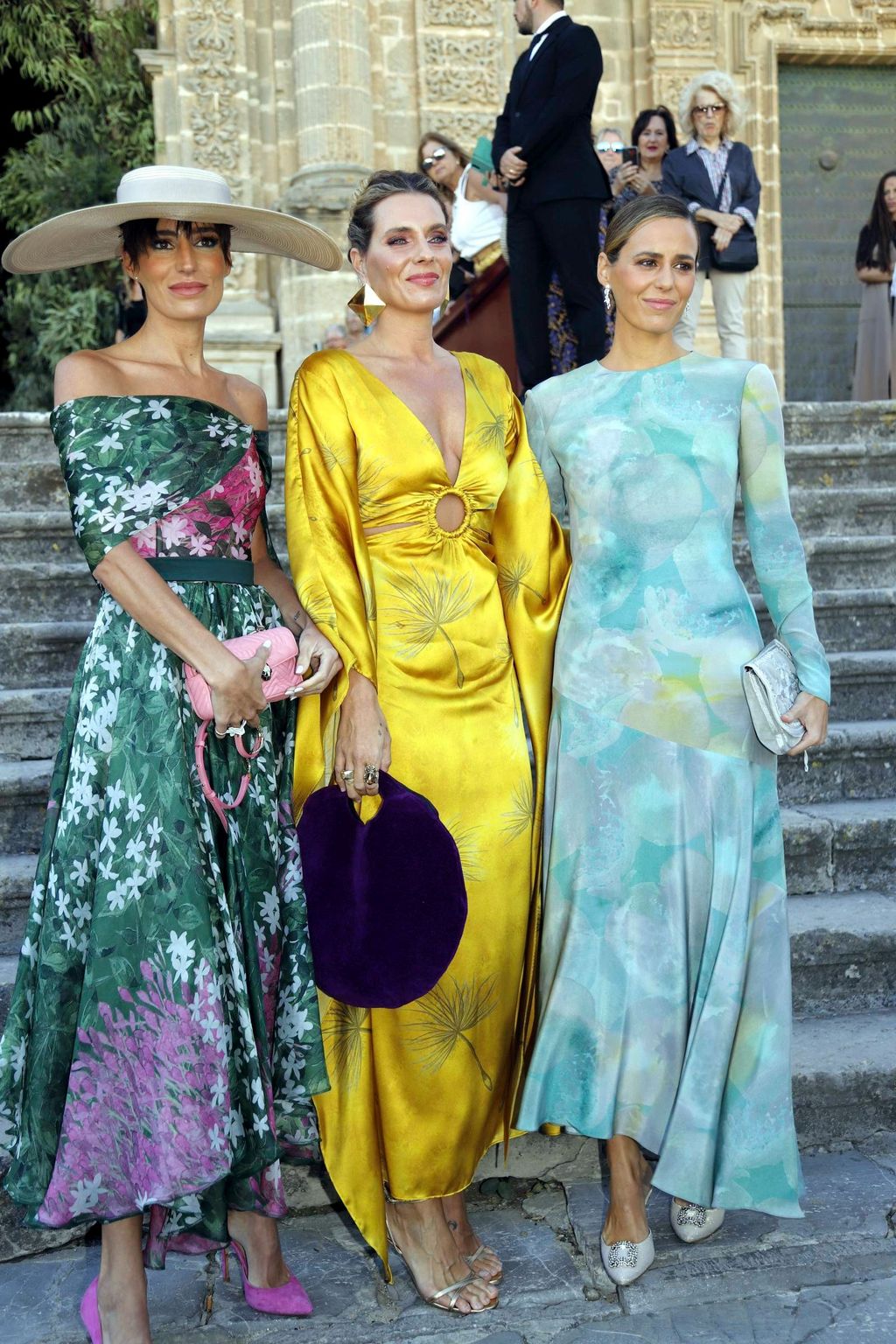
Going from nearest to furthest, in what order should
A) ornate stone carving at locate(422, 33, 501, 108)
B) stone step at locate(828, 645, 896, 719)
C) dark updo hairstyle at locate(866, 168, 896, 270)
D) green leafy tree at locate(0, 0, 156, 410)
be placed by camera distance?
stone step at locate(828, 645, 896, 719) → dark updo hairstyle at locate(866, 168, 896, 270) → ornate stone carving at locate(422, 33, 501, 108) → green leafy tree at locate(0, 0, 156, 410)

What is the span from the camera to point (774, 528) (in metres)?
2.94

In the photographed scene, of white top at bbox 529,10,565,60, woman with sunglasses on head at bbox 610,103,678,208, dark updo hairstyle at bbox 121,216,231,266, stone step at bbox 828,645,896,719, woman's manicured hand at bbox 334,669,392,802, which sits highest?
woman with sunglasses on head at bbox 610,103,678,208

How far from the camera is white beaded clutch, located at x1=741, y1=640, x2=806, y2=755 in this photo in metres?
2.75

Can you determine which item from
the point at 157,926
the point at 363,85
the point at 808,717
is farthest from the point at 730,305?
the point at 157,926

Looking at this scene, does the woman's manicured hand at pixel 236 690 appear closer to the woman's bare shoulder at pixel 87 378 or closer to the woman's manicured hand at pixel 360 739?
the woman's manicured hand at pixel 360 739

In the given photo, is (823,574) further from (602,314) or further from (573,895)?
(573,895)

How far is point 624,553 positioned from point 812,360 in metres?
10.4

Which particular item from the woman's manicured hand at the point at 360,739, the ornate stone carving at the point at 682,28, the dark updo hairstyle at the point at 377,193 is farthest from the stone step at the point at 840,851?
the ornate stone carving at the point at 682,28

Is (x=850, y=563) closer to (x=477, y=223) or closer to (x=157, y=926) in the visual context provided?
(x=477, y=223)

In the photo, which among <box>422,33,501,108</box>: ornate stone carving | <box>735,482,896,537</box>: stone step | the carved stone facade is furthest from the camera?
<box>422,33,501,108</box>: ornate stone carving

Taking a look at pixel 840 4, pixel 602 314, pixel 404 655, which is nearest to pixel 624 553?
pixel 404 655

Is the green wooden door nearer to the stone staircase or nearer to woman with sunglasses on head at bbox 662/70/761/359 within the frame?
woman with sunglasses on head at bbox 662/70/761/359

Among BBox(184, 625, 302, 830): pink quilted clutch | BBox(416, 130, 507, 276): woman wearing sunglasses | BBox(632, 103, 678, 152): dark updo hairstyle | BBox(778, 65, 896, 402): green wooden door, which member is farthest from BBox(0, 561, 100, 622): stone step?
BBox(778, 65, 896, 402): green wooden door

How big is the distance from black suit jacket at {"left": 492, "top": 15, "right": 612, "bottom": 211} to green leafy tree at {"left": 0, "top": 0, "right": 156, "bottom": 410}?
647cm
